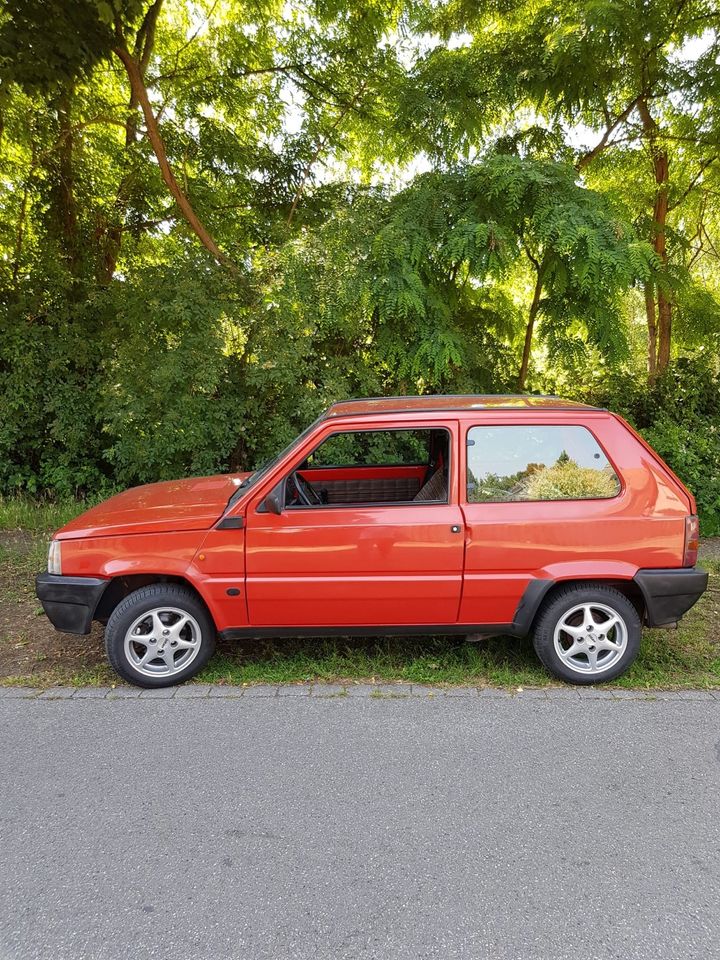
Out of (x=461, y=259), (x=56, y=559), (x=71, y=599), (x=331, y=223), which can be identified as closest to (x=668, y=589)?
(x=71, y=599)

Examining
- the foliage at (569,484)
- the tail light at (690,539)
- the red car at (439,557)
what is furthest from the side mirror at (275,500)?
the tail light at (690,539)

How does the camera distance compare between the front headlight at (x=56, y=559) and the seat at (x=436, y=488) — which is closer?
the front headlight at (x=56, y=559)

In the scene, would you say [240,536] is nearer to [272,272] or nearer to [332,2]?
[272,272]

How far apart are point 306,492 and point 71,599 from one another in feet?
5.53

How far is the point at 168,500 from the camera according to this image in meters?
4.50

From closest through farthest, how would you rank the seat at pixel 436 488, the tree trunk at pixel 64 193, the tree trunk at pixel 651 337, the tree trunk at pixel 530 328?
the seat at pixel 436 488, the tree trunk at pixel 530 328, the tree trunk at pixel 64 193, the tree trunk at pixel 651 337

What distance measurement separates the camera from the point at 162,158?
26.4ft

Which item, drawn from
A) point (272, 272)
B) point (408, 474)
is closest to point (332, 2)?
point (272, 272)

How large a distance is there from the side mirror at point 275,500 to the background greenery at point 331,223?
3.59 metres

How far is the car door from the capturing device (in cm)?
394

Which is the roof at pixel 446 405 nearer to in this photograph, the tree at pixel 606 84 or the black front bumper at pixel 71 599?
the black front bumper at pixel 71 599

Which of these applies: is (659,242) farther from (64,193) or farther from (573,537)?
(64,193)

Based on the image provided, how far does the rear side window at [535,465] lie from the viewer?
403 centimetres

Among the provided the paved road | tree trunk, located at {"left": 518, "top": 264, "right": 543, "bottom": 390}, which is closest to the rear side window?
the paved road
